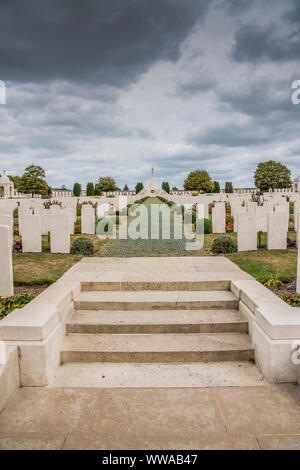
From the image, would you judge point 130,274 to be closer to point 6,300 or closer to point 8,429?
point 6,300

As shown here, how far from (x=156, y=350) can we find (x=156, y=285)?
61.3 inches

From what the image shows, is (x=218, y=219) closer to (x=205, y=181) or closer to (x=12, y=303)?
(x=12, y=303)

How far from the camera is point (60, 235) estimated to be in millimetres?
9086

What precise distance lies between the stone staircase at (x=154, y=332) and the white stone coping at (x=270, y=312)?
0.26 metres

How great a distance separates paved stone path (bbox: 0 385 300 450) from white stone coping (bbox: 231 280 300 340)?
50cm

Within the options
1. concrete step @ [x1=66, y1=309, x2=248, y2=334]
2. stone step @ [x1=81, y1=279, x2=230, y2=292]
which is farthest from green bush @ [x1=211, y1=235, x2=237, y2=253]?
concrete step @ [x1=66, y1=309, x2=248, y2=334]

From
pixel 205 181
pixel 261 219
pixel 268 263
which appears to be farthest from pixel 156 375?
pixel 205 181

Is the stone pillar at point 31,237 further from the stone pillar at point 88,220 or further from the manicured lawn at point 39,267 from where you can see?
the stone pillar at point 88,220

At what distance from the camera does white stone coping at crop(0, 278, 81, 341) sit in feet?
10.4

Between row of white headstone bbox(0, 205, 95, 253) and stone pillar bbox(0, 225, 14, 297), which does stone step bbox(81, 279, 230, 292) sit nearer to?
stone pillar bbox(0, 225, 14, 297)

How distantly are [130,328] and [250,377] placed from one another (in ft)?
4.83

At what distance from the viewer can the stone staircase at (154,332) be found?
3461 millimetres

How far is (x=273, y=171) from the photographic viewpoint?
6056cm
